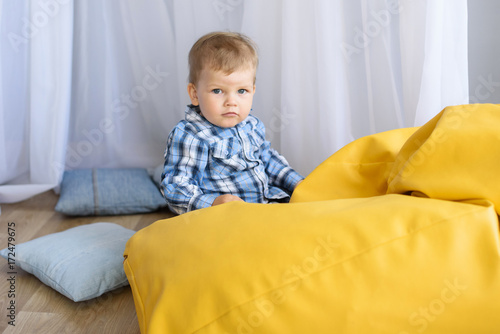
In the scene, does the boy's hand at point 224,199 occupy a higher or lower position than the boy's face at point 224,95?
lower

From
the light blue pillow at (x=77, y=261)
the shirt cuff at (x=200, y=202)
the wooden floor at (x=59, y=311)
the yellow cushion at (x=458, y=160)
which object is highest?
the yellow cushion at (x=458, y=160)

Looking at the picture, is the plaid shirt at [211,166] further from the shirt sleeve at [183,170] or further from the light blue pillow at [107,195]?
the light blue pillow at [107,195]

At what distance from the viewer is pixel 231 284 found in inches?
35.3

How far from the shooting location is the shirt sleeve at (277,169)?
1.62 meters

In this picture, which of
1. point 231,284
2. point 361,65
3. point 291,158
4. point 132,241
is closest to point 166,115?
point 291,158

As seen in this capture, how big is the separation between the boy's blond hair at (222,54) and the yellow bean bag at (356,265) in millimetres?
563

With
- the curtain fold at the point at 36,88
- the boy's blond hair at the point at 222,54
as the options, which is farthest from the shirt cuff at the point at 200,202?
the curtain fold at the point at 36,88

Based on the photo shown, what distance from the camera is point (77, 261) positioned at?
1.29 m

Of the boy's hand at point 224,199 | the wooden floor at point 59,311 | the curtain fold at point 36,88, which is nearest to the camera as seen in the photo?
the wooden floor at point 59,311

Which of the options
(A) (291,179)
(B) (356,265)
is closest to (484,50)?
(A) (291,179)

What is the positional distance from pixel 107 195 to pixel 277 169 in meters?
0.56

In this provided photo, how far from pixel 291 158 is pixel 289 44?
35 centimetres

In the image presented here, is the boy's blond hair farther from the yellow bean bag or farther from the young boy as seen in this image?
the yellow bean bag

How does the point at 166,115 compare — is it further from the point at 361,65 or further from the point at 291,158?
the point at 361,65
